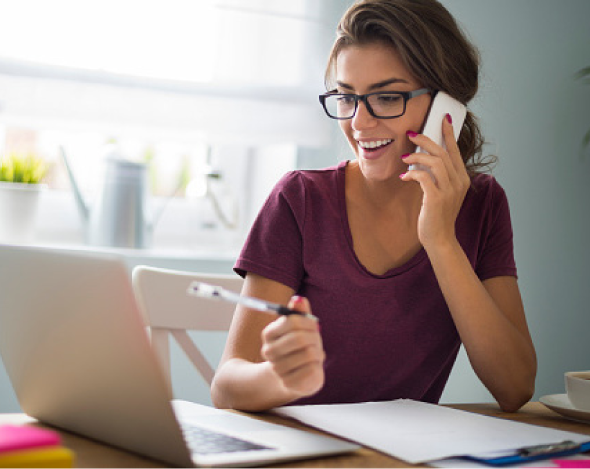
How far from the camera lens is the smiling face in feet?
4.53

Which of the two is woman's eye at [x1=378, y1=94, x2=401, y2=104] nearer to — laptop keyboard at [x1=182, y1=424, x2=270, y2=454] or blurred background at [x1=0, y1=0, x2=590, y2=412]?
laptop keyboard at [x1=182, y1=424, x2=270, y2=454]

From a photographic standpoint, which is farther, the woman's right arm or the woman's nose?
the woman's nose

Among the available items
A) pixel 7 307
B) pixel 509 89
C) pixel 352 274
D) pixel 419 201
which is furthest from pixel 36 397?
pixel 509 89

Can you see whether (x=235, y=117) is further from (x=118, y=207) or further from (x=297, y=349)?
(x=297, y=349)

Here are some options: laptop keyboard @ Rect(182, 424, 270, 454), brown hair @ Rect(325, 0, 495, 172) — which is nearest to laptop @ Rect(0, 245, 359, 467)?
laptop keyboard @ Rect(182, 424, 270, 454)

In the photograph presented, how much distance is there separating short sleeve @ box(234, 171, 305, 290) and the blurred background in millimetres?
763

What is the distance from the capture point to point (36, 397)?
2.88 ft

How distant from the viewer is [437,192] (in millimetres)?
1343

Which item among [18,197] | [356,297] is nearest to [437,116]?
[356,297]

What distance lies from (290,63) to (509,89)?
0.81 metres

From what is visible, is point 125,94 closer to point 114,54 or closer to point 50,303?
point 114,54

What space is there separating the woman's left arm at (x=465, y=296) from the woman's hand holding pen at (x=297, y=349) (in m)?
0.56

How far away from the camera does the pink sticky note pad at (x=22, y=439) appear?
1.91ft

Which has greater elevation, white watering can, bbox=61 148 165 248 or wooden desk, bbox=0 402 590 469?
white watering can, bbox=61 148 165 248
